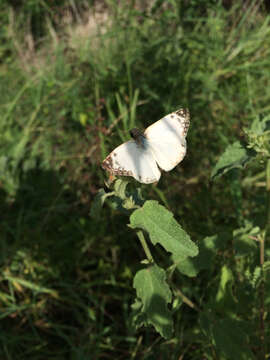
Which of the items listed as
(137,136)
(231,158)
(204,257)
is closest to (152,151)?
(137,136)

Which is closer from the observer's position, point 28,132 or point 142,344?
point 142,344

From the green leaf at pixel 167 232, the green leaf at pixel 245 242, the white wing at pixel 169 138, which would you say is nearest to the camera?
the green leaf at pixel 167 232

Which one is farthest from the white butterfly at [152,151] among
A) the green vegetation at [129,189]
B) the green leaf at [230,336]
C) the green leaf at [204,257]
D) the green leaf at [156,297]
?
the green leaf at [230,336]

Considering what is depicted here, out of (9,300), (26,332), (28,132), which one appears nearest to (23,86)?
(28,132)

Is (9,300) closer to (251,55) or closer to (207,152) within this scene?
(207,152)

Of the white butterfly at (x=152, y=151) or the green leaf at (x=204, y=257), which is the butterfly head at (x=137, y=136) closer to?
the white butterfly at (x=152, y=151)

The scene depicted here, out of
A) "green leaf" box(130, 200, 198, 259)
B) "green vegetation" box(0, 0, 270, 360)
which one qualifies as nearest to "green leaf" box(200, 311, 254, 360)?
"green vegetation" box(0, 0, 270, 360)
